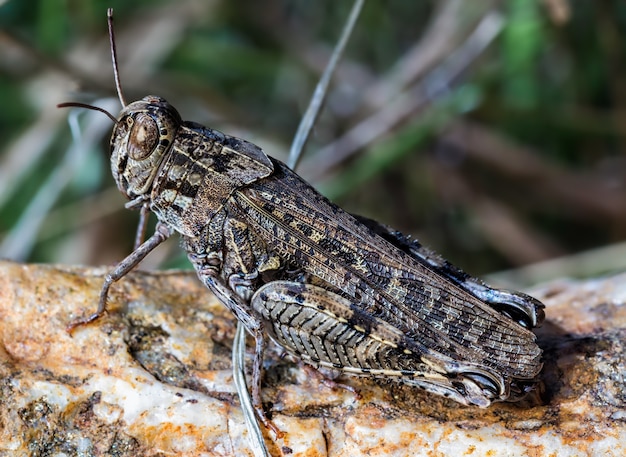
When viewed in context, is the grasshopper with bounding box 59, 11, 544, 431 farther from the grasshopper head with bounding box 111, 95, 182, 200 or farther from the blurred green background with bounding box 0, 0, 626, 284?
the blurred green background with bounding box 0, 0, 626, 284

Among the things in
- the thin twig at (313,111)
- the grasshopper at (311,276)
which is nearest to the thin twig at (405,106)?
the thin twig at (313,111)

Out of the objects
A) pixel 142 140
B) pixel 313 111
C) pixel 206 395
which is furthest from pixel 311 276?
pixel 313 111

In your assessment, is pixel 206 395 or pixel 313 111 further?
pixel 313 111

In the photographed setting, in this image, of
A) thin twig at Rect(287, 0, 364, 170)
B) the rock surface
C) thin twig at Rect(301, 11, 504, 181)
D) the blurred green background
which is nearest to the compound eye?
the rock surface

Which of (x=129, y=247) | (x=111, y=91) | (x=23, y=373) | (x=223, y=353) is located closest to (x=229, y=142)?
(x=223, y=353)

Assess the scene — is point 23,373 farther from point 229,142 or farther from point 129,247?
point 129,247

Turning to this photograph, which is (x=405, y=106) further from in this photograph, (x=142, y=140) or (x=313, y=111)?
(x=142, y=140)
